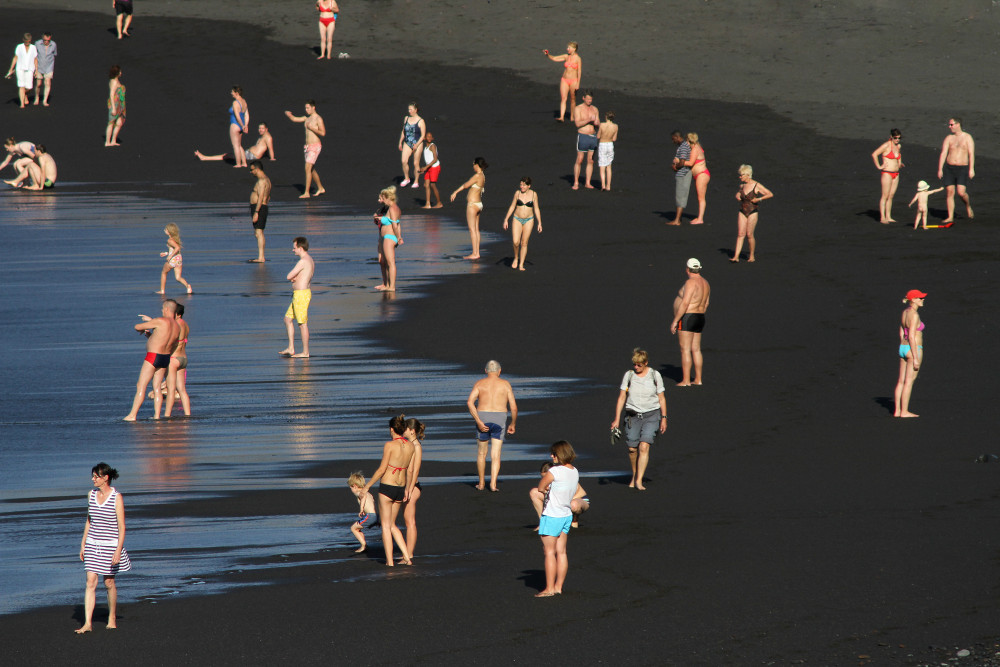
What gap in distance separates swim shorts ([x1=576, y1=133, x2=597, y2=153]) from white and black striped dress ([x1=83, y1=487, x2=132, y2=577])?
20932 mm

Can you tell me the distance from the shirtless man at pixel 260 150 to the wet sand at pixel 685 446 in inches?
28.8

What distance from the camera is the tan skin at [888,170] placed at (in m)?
26.6

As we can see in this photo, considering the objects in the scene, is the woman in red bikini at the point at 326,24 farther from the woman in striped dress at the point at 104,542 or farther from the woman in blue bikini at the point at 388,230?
the woman in striped dress at the point at 104,542

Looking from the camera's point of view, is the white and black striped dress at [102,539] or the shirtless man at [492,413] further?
the shirtless man at [492,413]

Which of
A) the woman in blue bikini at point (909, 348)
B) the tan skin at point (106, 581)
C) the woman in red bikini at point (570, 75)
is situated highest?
the woman in red bikini at point (570, 75)

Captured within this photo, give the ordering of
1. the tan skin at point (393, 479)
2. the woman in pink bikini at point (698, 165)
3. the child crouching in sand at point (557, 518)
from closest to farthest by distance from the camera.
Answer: the child crouching in sand at point (557, 518), the tan skin at point (393, 479), the woman in pink bikini at point (698, 165)

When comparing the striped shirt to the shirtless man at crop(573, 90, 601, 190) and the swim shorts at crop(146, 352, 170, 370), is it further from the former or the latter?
the swim shorts at crop(146, 352, 170, 370)

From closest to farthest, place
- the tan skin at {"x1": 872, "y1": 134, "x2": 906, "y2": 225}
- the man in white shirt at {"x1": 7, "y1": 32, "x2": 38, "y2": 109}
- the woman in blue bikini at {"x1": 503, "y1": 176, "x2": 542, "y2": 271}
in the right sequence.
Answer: the woman in blue bikini at {"x1": 503, "y1": 176, "x2": 542, "y2": 271} < the tan skin at {"x1": 872, "y1": 134, "x2": 906, "y2": 225} < the man in white shirt at {"x1": 7, "y1": 32, "x2": 38, "y2": 109}

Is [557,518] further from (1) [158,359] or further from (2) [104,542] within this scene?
(1) [158,359]

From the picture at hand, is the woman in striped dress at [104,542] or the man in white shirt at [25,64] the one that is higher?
the man in white shirt at [25,64]

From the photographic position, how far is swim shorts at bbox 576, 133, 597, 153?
29.6 m

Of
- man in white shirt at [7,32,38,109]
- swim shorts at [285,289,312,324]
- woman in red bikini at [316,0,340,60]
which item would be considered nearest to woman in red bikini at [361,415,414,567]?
swim shorts at [285,289,312,324]

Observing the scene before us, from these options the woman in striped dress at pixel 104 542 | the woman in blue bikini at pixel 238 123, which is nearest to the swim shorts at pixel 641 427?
the woman in striped dress at pixel 104 542

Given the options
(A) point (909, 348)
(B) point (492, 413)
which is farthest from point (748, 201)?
(B) point (492, 413)
